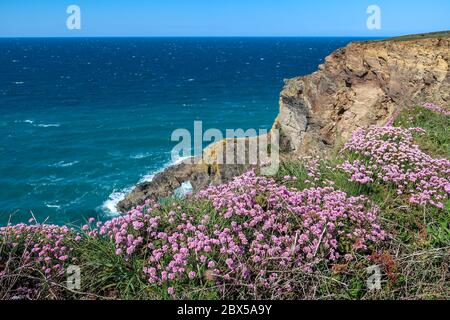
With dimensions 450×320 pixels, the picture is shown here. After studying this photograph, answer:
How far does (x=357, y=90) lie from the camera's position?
23688mm

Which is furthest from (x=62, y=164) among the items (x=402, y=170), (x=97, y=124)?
(x=402, y=170)

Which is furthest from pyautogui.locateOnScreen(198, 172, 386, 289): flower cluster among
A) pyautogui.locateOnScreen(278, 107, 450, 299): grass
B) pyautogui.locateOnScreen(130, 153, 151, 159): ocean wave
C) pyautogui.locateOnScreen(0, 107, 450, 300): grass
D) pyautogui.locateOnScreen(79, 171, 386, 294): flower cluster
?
pyautogui.locateOnScreen(130, 153, 151, 159): ocean wave

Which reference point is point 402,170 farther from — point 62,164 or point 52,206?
point 62,164

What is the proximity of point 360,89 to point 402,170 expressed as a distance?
693 inches

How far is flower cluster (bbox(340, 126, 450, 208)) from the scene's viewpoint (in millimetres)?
6596

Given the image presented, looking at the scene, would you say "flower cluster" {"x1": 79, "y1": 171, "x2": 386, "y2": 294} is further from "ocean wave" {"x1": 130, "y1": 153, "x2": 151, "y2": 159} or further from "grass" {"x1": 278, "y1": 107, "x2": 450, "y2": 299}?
"ocean wave" {"x1": 130, "y1": 153, "x2": 151, "y2": 159}

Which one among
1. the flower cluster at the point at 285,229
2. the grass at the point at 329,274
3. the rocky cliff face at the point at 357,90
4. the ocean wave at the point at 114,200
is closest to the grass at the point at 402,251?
the grass at the point at 329,274

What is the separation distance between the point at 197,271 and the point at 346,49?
2242 centimetres

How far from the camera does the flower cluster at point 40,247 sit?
5145mm

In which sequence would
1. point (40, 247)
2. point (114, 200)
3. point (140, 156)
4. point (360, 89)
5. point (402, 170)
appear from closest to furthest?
1. point (40, 247)
2. point (402, 170)
3. point (360, 89)
4. point (114, 200)
5. point (140, 156)

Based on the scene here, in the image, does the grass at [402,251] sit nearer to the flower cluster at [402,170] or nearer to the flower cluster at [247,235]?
the flower cluster at [402,170]

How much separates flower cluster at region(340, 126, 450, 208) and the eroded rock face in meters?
9.52

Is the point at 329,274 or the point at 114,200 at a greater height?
the point at 329,274

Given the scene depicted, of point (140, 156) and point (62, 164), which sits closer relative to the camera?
point (62, 164)
